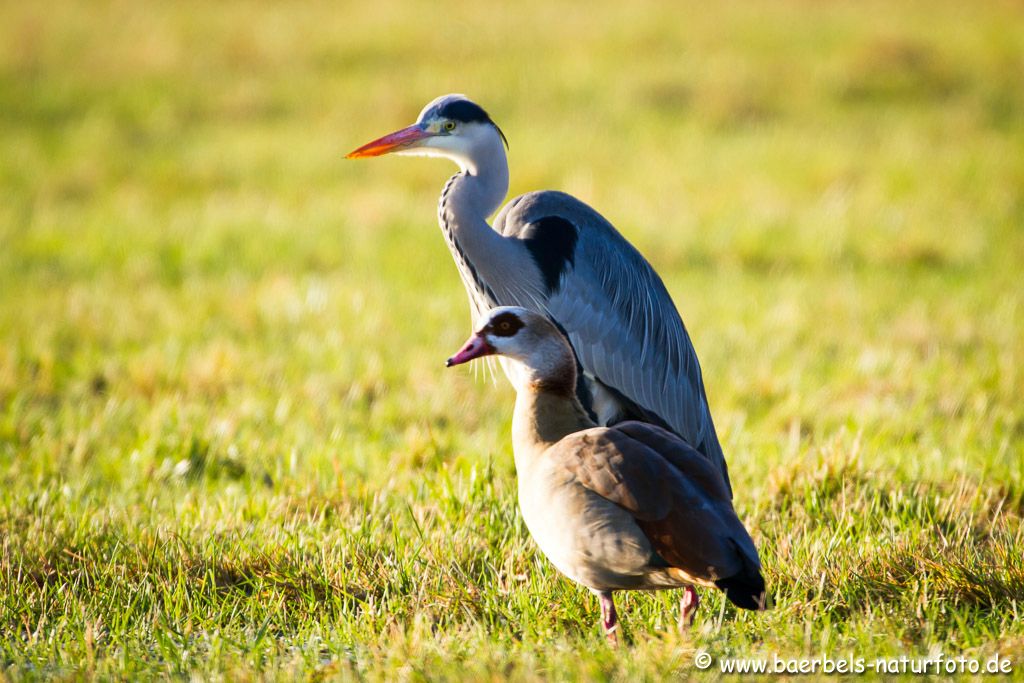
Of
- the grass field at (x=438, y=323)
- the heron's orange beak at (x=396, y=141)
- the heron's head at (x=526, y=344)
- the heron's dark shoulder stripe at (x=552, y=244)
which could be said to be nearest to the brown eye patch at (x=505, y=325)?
the heron's head at (x=526, y=344)

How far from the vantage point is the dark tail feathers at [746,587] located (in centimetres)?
303

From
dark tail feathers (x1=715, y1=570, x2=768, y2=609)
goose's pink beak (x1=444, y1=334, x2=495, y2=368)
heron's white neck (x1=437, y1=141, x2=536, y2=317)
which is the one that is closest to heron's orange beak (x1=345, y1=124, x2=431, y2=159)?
heron's white neck (x1=437, y1=141, x2=536, y2=317)

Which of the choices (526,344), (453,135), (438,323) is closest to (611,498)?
(526,344)

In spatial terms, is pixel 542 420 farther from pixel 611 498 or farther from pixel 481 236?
pixel 481 236

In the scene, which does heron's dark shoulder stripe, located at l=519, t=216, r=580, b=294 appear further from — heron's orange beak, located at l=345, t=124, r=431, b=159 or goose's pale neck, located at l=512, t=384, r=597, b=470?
goose's pale neck, located at l=512, t=384, r=597, b=470

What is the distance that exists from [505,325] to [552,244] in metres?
1.30

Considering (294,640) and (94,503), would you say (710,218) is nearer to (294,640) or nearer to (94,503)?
(94,503)

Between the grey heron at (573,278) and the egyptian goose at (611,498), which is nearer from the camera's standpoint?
the egyptian goose at (611,498)

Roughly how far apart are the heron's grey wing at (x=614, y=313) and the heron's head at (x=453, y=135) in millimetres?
323

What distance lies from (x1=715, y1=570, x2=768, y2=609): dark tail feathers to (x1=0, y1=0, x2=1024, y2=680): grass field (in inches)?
7.5

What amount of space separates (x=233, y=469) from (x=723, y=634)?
2.56 m

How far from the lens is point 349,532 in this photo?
159 inches

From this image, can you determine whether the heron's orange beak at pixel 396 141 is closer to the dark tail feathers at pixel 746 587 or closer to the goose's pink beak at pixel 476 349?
the goose's pink beak at pixel 476 349

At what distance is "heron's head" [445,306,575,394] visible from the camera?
3594 mm
